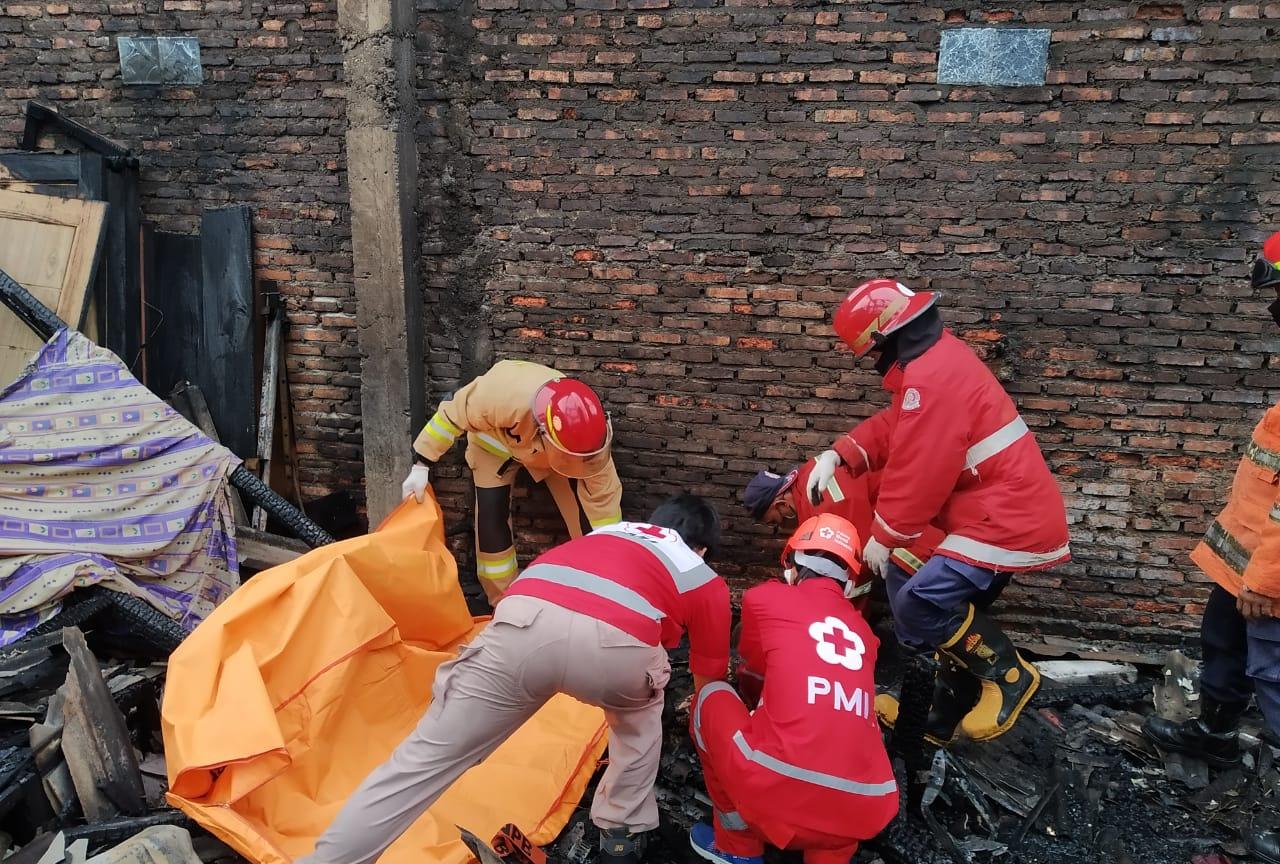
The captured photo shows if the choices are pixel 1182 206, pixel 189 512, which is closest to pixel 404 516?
pixel 189 512

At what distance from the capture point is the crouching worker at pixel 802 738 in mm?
2516

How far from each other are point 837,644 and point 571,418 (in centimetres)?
161

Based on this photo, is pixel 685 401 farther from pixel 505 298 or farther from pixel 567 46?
pixel 567 46

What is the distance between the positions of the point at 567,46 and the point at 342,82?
1.32m

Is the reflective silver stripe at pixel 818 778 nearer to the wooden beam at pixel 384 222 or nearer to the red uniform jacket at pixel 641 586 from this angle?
the red uniform jacket at pixel 641 586

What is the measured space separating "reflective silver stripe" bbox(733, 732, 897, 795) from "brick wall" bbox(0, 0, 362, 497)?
135 inches

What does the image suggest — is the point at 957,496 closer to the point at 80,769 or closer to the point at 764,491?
the point at 764,491

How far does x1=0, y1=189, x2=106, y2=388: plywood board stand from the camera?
14.5 feet

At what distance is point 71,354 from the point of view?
3.84 meters

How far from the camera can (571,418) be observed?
12.1ft

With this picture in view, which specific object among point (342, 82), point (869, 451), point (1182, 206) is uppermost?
point (342, 82)

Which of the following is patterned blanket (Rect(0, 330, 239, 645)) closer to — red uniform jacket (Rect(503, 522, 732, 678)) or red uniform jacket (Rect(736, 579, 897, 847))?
red uniform jacket (Rect(503, 522, 732, 678))

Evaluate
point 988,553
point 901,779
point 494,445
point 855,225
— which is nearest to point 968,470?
point 988,553

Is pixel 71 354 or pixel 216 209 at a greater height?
pixel 216 209
